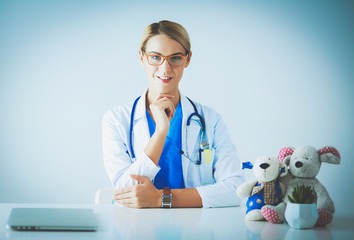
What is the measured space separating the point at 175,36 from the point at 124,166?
660mm

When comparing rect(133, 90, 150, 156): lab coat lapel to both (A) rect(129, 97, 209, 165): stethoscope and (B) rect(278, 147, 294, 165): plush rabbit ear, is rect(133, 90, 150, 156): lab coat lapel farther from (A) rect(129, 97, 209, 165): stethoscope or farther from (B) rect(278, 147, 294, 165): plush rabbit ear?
(B) rect(278, 147, 294, 165): plush rabbit ear

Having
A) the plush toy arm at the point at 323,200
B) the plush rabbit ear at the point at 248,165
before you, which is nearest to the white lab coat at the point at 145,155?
the plush rabbit ear at the point at 248,165

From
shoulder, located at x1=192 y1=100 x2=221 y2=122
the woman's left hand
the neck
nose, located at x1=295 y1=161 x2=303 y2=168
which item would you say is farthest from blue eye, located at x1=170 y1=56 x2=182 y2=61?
nose, located at x1=295 y1=161 x2=303 y2=168

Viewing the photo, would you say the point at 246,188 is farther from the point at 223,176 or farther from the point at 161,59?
the point at 161,59

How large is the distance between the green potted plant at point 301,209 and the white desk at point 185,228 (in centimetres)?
2

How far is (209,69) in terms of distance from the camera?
11.6 ft

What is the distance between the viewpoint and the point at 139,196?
4.99 feet

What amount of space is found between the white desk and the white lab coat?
32 cm

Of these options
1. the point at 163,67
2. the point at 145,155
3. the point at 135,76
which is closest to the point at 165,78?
the point at 163,67

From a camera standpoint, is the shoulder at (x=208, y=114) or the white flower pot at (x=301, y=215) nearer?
the white flower pot at (x=301, y=215)

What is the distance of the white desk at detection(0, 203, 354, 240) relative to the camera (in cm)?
99

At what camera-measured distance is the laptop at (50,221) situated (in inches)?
39.9

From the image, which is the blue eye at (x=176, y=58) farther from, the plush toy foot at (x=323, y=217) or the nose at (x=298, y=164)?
the plush toy foot at (x=323, y=217)

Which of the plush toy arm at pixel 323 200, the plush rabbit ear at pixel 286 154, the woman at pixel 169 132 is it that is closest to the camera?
the plush toy arm at pixel 323 200
